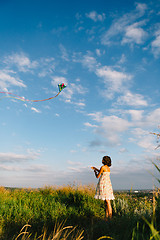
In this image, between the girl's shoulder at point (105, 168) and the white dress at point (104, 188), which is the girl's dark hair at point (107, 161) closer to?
the girl's shoulder at point (105, 168)

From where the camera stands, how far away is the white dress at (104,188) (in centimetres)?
771

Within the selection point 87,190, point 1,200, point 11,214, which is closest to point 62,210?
point 11,214

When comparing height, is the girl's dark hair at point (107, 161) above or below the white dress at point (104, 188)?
above

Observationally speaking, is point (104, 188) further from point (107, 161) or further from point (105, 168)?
point (107, 161)

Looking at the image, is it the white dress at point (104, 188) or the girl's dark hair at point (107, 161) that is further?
the girl's dark hair at point (107, 161)

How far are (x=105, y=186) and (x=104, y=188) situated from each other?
0.25 ft

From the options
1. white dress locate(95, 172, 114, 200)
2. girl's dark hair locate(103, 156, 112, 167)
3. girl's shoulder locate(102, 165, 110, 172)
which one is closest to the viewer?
white dress locate(95, 172, 114, 200)

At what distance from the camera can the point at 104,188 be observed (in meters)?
7.75

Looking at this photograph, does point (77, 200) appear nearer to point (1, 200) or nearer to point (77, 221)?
point (77, 221)

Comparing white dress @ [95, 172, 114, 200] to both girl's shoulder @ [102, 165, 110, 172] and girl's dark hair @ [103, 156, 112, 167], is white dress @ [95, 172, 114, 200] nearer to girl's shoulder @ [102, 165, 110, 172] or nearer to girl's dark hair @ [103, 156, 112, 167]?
girl's shoulder @ [102, 165, 110, 172]

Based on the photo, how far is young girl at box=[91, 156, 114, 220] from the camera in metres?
7.72

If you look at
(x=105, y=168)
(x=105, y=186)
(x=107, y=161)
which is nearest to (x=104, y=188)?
(x=105, y=186)

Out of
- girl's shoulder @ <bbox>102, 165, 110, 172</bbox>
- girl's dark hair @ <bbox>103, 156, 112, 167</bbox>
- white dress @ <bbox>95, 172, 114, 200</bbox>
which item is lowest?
white dress @ <bbox>95, 172, 114, 200</bbox>

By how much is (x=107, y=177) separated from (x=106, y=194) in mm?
576
